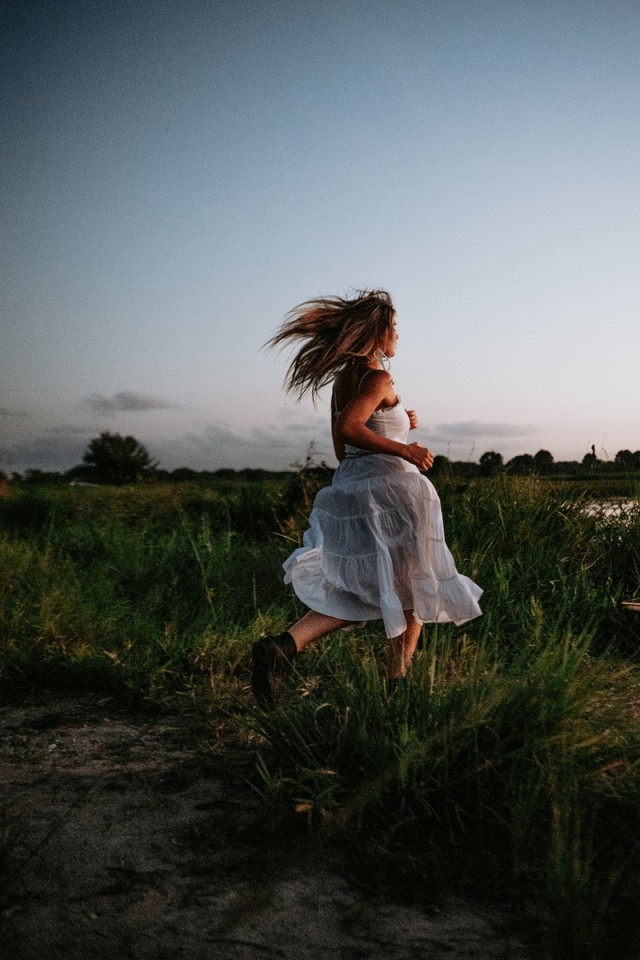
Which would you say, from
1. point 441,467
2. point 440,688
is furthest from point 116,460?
point 440,688

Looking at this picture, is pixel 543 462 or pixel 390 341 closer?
pixel 390 341

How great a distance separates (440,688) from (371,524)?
0.87 meters

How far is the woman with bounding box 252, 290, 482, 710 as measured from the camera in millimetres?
3318

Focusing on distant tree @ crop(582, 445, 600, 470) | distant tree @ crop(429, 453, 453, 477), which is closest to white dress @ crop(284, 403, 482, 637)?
distant tree @ crop(429, 453, 453, 477)

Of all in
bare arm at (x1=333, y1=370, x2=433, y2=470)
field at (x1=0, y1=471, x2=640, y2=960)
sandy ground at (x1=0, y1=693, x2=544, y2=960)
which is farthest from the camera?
bare arm at (x1=333, y1=370, x2=433, y2=470)

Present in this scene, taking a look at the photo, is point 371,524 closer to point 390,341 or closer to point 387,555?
point 387,555

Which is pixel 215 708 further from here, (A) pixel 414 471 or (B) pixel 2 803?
(A) pixel 414 471

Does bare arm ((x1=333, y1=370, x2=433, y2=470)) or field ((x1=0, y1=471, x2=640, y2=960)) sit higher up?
bare arm ((x1=333, y1=370, x2=433, y2=470))

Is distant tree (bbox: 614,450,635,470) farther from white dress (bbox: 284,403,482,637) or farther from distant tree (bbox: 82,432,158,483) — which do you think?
distant tree (bbox: 82,432,158,483)

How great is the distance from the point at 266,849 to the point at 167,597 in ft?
11.5

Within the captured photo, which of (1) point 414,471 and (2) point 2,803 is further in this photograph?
(1) point 414,471

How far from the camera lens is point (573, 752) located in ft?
7.89

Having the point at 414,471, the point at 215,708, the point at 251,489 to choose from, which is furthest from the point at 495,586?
the point at 251,489

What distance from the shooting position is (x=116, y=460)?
12.5 meters
